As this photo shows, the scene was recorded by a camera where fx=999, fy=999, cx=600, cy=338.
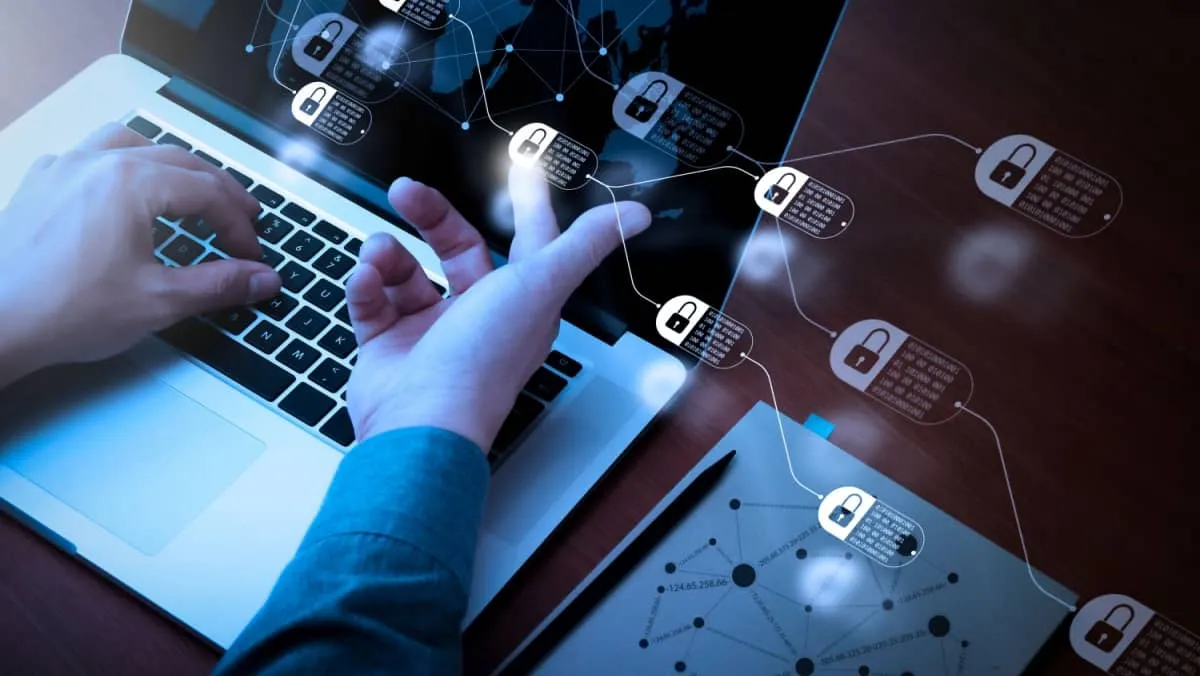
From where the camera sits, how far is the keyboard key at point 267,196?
66 cm

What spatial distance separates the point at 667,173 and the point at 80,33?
48 cm

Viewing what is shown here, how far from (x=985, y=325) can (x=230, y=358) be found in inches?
17.9

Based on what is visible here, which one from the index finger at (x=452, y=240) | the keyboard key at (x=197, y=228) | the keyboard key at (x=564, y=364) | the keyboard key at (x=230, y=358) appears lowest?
the keyboard key at (x=230, y=358)

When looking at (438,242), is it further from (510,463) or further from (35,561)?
(35,561)

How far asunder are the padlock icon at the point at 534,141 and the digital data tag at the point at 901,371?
218 mm

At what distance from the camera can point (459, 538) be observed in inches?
19.6

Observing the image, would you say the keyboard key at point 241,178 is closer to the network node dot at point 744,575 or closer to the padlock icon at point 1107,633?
the network node dot at point 744,575

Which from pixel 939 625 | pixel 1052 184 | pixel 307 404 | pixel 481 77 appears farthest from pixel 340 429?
pixel 1052 184

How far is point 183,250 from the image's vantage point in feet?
2.12

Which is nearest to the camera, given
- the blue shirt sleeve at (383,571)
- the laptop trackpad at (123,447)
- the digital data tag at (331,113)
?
the blue shirt sleeve at (383,571)

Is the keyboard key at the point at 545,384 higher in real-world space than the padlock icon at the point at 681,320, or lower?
lower

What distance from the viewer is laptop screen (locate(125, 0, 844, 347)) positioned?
1.87 feet

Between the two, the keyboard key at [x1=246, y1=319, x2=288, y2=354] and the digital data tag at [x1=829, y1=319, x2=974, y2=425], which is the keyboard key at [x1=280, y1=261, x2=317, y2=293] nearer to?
the keyboard key at [x1=246, y1=319, x2=288, y2=354]

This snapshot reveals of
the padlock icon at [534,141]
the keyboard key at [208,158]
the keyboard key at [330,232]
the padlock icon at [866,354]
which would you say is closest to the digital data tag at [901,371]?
the padlock icon at [866,354]
